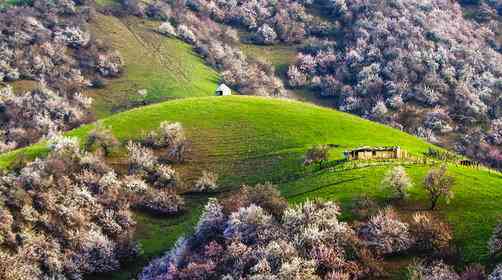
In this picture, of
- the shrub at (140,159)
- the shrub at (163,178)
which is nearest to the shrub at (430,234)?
the shrub at (163,178)

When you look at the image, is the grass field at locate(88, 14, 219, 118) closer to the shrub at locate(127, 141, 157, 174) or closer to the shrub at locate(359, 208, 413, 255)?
the shrub at locate(127, 141, 157, 174)

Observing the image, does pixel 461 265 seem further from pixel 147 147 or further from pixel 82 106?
pixel 82 106

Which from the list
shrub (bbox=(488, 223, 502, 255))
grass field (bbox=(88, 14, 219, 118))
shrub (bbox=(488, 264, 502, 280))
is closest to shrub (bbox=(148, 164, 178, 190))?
shrub (bbox=(488, 223, 502, 255))

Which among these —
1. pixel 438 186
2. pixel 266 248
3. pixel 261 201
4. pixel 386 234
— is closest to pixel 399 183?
pixel 438 186

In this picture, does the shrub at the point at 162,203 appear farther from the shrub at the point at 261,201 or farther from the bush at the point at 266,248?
the bush at the point at 266,248

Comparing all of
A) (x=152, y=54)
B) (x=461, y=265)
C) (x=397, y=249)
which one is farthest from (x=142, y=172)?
(x=152, y=54)
